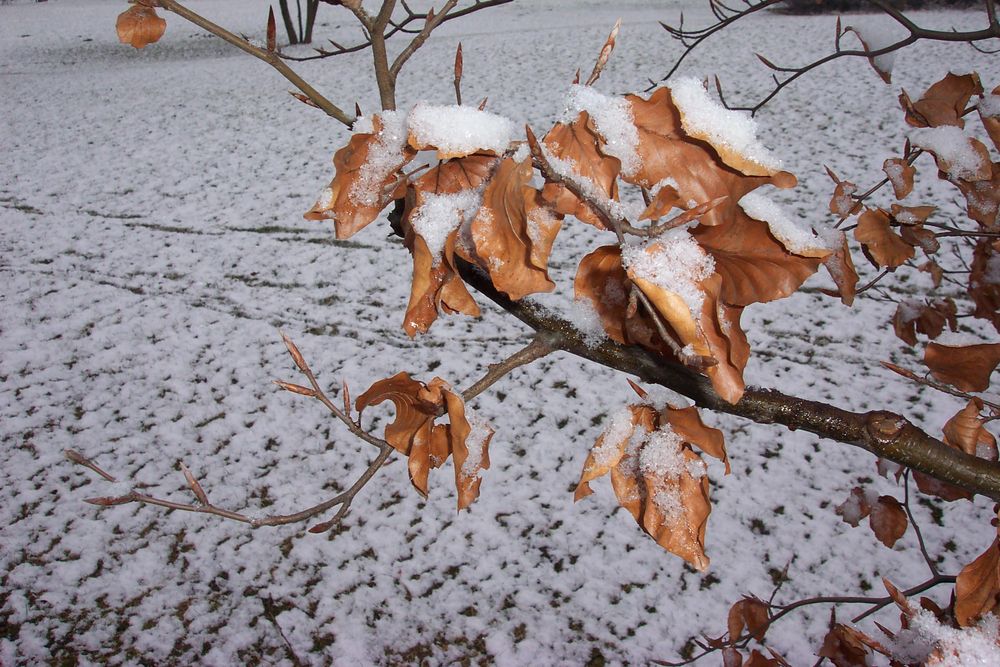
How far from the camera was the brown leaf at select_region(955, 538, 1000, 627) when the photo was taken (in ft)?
1.67

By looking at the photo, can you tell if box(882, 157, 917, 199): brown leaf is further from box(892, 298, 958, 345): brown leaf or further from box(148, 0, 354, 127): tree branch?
box(148, 0, 354, 127): tree branch

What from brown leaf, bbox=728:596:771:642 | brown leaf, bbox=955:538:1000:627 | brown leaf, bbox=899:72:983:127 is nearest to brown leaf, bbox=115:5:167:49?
brown leaf, bbox=955:538:1000:627

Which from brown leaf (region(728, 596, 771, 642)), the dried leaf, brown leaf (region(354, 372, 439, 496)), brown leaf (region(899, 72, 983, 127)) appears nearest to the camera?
brown leaf (region(354, 372, 439, 496))

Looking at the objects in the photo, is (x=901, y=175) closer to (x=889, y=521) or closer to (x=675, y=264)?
(x=889, y=521)

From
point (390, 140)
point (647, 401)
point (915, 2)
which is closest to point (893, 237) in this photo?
point (647, 401)

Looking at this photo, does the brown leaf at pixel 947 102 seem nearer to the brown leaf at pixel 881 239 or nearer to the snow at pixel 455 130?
the brown leaf at pixel 881 239

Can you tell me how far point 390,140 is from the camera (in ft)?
1.28

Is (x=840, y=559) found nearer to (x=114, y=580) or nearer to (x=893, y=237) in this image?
(x=893, y=237)

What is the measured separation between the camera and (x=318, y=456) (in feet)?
7.59

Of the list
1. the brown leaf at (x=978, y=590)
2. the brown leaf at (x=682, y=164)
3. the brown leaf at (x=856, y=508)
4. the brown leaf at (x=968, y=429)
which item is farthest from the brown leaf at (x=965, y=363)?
the brown leaf at (x=856, y=508)

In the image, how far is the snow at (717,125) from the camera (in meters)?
0.34

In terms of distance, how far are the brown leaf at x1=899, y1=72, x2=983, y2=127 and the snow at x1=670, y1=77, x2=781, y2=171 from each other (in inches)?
27.1

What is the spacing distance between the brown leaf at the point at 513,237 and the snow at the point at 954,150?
69cm

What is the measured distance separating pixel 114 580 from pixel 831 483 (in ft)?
7.31
